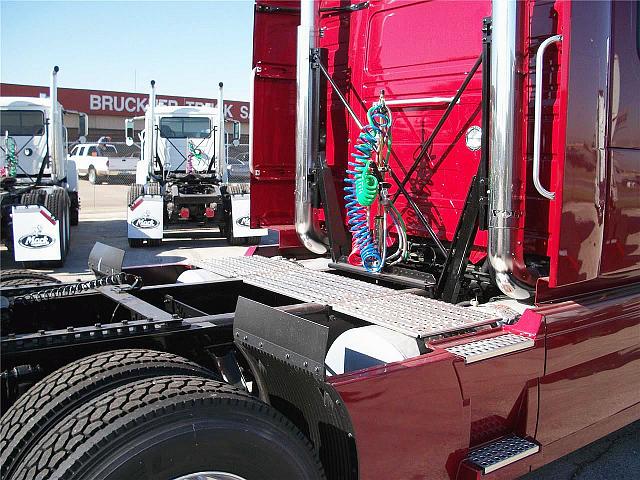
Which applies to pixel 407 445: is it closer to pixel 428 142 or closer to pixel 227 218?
pixel 428 142

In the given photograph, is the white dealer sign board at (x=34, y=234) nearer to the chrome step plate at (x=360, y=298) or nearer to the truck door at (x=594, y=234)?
the chrome step plate at (x=360, y=298)

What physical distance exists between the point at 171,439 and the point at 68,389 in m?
0.45

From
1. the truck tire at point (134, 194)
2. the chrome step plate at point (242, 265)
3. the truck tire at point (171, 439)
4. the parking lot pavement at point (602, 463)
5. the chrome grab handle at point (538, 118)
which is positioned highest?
the chrome grab handle at point (538, 118)

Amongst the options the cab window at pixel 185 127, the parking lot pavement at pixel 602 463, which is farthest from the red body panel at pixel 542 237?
the cab window at pixel 185 127

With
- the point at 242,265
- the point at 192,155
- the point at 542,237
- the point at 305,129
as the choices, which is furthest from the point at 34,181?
the point at 542,237

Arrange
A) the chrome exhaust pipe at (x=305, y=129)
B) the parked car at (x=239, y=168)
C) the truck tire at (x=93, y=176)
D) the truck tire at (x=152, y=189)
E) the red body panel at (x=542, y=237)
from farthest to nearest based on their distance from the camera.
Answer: the truck tire at (x=93, y=176), the parked car at (x=239, y=168), the truck tire at (x=152, y=189), the chrome exhaust pipe at (x=305, y=129), the red body panel at (x=542, y=237)

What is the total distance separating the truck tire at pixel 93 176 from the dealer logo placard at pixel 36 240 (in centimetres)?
2235

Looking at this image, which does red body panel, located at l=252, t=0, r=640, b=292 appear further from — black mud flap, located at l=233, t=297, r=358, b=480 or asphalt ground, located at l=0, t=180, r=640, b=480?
black mud flap, located at l=233, t=297, r=358, b=480

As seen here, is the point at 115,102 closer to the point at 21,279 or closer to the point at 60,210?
the point at 60,210

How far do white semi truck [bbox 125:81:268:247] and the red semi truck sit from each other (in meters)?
7.95

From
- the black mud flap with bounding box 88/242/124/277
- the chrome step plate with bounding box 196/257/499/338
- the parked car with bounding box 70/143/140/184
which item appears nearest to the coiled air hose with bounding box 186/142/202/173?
the chrome step plate with bounding box 196/257/499/338

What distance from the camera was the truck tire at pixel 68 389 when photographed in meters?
2.14

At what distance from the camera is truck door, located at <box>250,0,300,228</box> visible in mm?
4801

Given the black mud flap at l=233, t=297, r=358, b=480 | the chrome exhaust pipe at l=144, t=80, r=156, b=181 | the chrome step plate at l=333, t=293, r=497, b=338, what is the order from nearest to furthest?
the black mud flap at l=233, t=297, r=358, b=480 → the chrome step plate at l=333, t=293, r=497, b=338 → the chrome exhaust pipe at l=144, t=80, r=156, b=181
